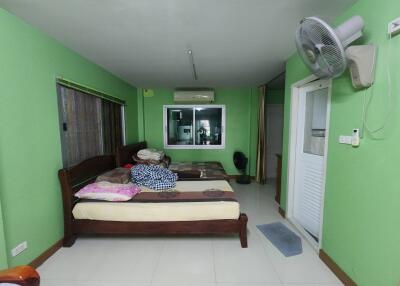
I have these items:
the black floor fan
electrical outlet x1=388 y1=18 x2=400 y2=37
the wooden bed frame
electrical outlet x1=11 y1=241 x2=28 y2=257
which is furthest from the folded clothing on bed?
electrical outlet x1=388 y1=18 x2=400 y2=37

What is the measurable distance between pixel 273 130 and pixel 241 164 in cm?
133

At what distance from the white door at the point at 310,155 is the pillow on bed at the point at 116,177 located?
2402 millimetres

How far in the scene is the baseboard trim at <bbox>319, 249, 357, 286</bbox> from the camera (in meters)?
1.64

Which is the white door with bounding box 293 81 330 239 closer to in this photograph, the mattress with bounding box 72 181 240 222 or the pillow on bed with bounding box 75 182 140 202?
the mattress with bounding box 72 181 240 222

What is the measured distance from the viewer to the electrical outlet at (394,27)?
3.94 feet

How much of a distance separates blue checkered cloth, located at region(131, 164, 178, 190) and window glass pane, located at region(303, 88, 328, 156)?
74.7 inches

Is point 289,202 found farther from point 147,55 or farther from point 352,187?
point 147,55

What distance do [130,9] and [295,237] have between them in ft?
9.87

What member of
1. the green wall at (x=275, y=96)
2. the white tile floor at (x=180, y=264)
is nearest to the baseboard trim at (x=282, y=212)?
the white tile floor at (x=180, y=264)

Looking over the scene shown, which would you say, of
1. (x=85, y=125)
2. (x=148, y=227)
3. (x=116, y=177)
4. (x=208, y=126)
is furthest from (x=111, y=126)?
(x=208, y=126)

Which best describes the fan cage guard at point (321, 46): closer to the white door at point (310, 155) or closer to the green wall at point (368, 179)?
the green wall at point (368, 179)

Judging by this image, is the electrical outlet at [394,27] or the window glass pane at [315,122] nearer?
the electrical outlet at [394,27]

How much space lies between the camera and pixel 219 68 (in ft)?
10.5

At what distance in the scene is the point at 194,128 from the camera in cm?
504
